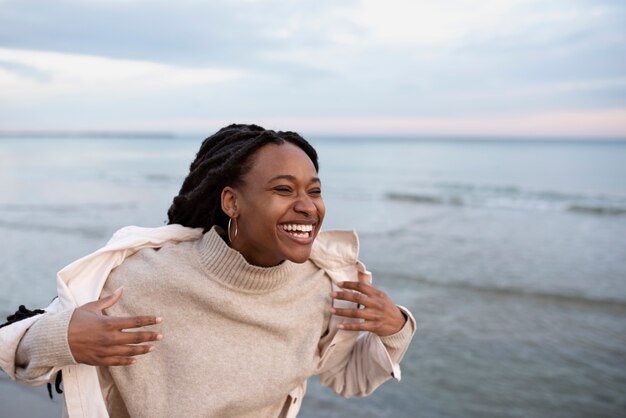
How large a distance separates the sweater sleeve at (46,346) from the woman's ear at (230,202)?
2.39ft

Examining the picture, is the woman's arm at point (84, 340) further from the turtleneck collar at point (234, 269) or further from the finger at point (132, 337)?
the turtleneck collar at point (234, 269)

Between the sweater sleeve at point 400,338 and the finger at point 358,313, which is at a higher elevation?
the finger at point 358,313

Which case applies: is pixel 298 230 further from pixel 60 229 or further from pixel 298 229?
pixel 60 229

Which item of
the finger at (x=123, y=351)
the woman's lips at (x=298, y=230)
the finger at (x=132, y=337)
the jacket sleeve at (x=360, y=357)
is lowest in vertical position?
the jacket sleeve at (x=360, y=357)

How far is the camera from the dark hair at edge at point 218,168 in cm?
238

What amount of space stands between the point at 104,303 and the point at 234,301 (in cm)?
52

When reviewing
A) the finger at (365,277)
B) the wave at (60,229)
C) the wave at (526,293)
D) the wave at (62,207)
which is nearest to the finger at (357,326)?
the finger at (365,277)

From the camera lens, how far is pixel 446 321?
6.72 metres

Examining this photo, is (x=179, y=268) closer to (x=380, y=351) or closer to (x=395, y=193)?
(x=380, y=351)

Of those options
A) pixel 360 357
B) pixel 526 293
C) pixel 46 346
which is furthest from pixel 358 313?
pixel 526 293

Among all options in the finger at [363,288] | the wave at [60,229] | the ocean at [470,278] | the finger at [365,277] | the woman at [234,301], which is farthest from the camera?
the wave at [60,229]

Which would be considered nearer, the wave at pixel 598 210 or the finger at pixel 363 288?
the finger at pixel 363 288

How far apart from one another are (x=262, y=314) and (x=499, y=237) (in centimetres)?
1029

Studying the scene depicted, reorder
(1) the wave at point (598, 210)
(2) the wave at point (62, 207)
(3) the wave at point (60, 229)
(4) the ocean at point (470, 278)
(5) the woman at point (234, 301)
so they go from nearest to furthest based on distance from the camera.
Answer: (5) the woman at point (234, 301), (4) the ocean at point (470, 278), (3) the wave at point (60, 229), (2) the wave at point (62, 207), (1) the wave at point (598, 210)
